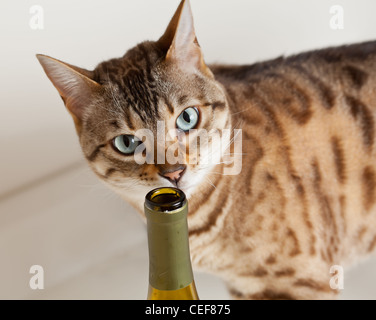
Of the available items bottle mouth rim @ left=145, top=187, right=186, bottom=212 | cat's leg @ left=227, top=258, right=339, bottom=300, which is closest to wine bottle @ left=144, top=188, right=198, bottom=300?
bottle mouth rim @ left=145, top=187, right=186, bottom=212

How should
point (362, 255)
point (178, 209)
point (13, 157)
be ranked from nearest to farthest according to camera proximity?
point (178, 209)
point (362, 255)
point (13, 157)

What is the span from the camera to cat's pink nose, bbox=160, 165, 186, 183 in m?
0.81

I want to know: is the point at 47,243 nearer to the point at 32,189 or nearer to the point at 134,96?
the point at 32,189

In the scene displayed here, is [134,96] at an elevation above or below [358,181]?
above

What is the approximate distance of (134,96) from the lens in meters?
0.83

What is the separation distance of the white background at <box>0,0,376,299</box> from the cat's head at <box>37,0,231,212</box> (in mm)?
340

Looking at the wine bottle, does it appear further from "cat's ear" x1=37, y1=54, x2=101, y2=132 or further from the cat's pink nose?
"cat's ear" x1=37, y1=54, x2=101, y2=132

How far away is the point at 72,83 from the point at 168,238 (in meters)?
0.43

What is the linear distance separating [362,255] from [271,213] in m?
0.34

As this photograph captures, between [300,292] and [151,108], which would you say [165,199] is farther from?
[300,292]

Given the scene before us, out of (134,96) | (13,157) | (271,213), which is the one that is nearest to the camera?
(134,96)

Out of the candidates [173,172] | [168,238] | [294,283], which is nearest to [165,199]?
[168,238]

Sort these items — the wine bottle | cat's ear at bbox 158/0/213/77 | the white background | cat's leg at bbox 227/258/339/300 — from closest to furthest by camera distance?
1. the wine bottle
2. cat's ear at bbox 158/0/213/77
3. cat's leg at bbox 227/258/339/300
4. the white background
